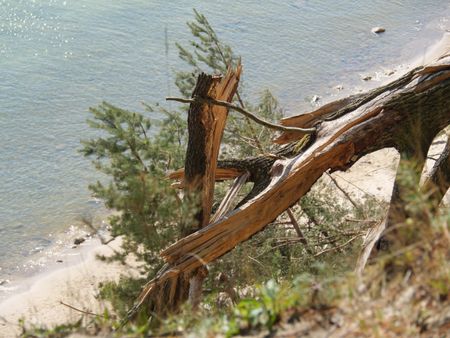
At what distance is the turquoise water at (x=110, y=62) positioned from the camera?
14.9 metres

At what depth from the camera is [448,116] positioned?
6.45 metres

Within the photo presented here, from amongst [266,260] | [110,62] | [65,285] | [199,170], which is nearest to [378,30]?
[110,62]

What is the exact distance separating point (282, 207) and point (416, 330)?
9.70 ft

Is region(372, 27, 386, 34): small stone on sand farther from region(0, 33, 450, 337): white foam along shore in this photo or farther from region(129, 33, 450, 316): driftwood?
region(129, 33, 450, 316): driftwood

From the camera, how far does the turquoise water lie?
14.9 m

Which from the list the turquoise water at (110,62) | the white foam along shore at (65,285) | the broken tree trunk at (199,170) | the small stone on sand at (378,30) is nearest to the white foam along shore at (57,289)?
the white foam along shore at (65,285)

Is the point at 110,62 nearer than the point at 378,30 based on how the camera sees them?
Yes

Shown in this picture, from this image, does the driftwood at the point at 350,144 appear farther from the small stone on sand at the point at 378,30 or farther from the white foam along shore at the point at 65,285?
the small stone on sand at the point at 378,30

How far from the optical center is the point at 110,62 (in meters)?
19.7

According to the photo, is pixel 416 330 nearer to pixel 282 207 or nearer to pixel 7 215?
pixel 282 207

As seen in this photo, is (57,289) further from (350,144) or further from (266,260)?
(350,144)

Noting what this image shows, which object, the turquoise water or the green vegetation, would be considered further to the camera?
the turquoise water

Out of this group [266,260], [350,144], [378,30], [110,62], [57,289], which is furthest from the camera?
[378,30]

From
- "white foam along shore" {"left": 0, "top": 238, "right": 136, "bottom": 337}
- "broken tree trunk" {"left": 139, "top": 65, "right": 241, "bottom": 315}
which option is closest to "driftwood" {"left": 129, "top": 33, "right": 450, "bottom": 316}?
"broken tree trunk" {"left": 139, "top": 65, "right": 241, "bottom": 315}
